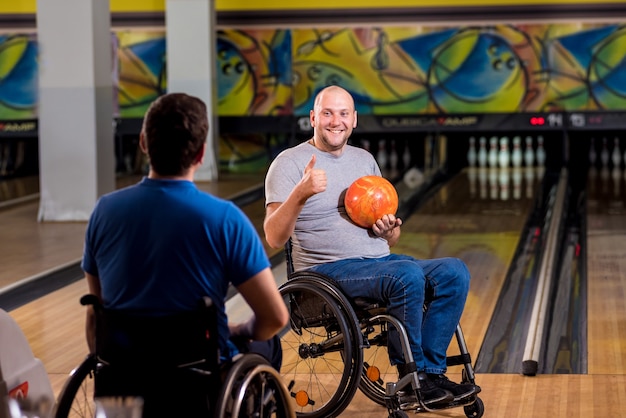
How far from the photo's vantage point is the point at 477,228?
283 inches

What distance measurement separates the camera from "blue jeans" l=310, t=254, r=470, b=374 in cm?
296

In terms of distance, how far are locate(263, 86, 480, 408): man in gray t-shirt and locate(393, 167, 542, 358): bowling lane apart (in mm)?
971

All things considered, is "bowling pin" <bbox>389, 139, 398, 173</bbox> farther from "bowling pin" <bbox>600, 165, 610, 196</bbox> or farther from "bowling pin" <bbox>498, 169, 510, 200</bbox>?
"bowling pin" <bbox>600, 165, 610, 196</bbox>

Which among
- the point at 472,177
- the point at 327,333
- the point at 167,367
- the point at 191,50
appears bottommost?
the point at 472,177

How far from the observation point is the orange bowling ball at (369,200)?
10.1 ft

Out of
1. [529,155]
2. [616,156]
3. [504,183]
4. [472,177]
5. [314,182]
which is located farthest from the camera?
[529,155]

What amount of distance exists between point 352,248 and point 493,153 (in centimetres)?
818

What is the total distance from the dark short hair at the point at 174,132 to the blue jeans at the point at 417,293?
3.16 ft

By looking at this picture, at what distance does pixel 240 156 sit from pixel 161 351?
918 cm

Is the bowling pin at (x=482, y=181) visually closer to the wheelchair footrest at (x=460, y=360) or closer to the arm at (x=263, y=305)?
the wheelchair footrest at (x=460, y=360)

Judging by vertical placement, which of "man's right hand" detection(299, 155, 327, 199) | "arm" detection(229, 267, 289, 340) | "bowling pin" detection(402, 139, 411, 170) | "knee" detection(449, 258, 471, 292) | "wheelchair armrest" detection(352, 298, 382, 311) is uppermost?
"man's right hand" detection(299, 155, 327, 199)

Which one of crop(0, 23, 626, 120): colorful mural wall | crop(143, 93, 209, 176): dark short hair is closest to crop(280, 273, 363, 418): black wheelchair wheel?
crop(143, 93, 209, 176): dark short hair

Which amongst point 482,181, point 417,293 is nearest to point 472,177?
point 482,181

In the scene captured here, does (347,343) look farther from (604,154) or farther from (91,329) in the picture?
(604,154)
